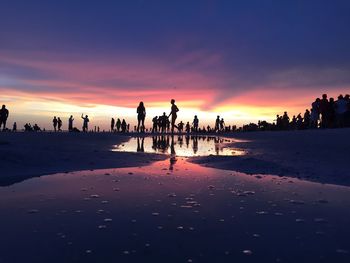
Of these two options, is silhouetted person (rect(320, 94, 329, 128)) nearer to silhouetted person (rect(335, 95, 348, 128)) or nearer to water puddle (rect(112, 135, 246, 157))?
silhouetted person (rect(335, 95, 348, 128))

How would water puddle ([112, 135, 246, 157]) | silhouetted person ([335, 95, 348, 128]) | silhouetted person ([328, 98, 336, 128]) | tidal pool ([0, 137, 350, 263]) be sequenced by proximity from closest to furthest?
1. tidal pool ([0, 137, 350, 263])
2. water puddle ([112, 135, 246, 157])
3. silhouetted person ([335, 95, 348, 128])
4. silhouetted person ([328, 98, 336, 128])

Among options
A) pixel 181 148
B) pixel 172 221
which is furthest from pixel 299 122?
pixel 172 221

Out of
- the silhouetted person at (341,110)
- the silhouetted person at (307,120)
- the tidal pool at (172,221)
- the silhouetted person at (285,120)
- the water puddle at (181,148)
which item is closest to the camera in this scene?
the tidal pool at (172,221)

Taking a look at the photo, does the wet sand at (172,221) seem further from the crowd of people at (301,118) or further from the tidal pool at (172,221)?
the crowd of people at (301,118)

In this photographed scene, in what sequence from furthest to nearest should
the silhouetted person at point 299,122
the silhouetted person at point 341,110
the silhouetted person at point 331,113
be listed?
1. the silhouetted person at point 299,122
2. the silhouetted person at point 331,113
3. the silhouetted person at point 341,110

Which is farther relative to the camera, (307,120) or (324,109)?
(307,120)

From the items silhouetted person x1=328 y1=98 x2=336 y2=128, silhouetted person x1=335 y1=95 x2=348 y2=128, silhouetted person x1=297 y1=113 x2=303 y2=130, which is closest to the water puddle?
silhouetted person x1=328 y1=98 x2=336 y2=128

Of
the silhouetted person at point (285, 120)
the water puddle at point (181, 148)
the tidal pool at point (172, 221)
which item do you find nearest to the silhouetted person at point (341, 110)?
the water puddle at point (181, 148)

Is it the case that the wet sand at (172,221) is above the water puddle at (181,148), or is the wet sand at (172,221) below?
below

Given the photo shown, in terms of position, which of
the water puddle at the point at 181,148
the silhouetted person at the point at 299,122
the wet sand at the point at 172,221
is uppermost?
the silhouetted person at the point at 299,122

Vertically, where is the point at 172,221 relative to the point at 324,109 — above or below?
below

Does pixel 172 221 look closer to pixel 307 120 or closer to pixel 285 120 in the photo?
pixel 307 120

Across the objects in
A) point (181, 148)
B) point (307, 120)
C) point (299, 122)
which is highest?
point (307, 120)

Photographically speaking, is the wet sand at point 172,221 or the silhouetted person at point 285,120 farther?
the silhouetted person at point 285,120
